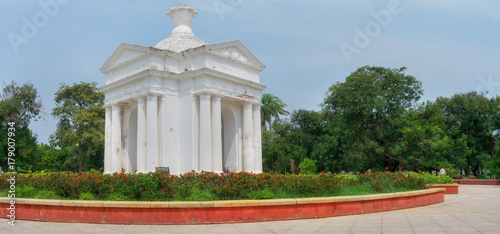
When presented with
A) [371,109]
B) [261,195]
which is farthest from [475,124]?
[261,195]

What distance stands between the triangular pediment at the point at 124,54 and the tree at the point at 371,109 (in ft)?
61.0

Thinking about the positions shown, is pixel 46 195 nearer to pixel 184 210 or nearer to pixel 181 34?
pixel 184 210

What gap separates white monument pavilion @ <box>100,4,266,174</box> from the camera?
19.3 m

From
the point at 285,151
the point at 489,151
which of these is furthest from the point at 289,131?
the point at 489,151

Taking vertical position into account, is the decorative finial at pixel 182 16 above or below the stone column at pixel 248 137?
above

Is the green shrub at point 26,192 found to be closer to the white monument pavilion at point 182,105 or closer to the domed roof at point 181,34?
the white monument pavilion at point 182,105

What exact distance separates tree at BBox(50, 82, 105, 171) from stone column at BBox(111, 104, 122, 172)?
17.1 meters

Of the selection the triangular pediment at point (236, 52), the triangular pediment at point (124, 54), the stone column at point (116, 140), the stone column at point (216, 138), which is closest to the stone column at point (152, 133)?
the triangular pediment at point (124, 54)

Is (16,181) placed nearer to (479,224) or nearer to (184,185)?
(184,185)

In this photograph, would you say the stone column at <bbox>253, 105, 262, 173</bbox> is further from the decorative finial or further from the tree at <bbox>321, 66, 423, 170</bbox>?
the tree at <bbox>321, 66, 423, 170</bbox>

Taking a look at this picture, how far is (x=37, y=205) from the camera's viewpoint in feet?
34.0

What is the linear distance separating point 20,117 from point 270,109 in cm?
2801

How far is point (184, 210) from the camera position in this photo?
367 inches

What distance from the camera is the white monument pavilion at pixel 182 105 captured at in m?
19.3
